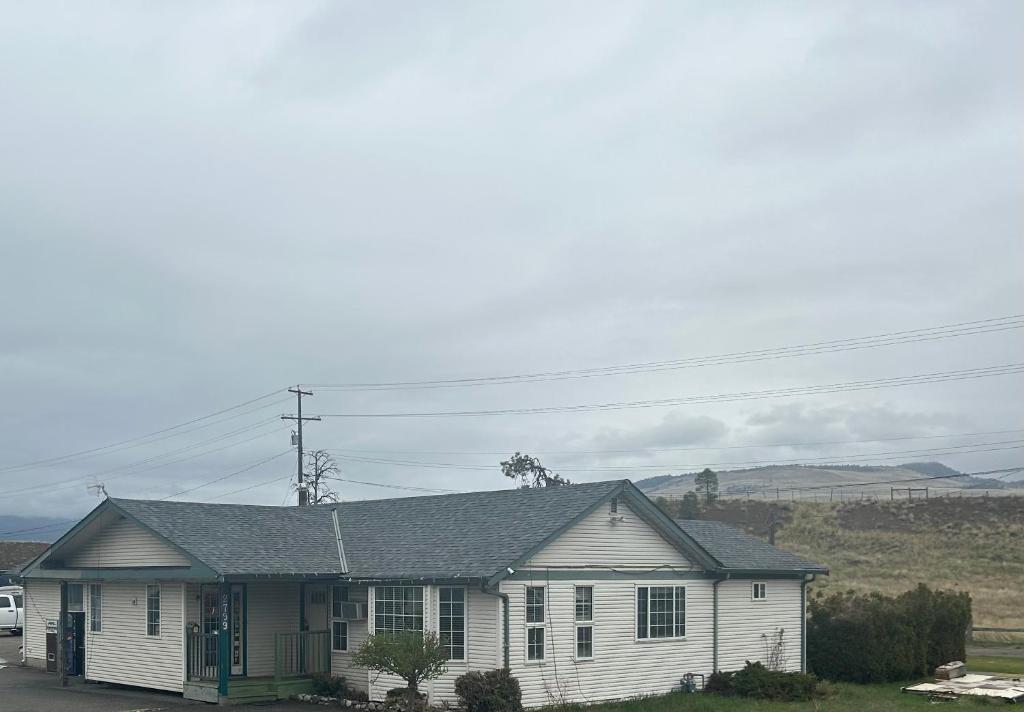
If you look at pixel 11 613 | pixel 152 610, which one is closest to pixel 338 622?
pixel 152 610

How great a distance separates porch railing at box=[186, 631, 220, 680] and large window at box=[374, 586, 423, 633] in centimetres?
388

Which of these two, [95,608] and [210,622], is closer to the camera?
[210,622]

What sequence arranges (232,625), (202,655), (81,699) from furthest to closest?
(202,655), (232,625), (81,699)

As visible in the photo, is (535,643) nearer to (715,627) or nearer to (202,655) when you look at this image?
(715,627)

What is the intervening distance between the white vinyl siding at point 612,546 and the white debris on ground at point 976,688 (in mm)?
6005

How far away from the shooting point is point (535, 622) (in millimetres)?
24000

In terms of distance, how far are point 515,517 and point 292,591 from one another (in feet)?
19.0

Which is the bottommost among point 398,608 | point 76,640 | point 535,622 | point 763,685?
point 763,685

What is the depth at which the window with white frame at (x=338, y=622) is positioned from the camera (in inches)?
1055

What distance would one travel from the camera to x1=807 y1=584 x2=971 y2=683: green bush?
29781 millimetres

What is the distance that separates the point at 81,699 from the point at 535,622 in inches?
415

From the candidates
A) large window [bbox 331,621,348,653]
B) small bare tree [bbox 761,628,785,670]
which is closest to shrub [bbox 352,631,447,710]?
large window [bbox 331,621,348,653]

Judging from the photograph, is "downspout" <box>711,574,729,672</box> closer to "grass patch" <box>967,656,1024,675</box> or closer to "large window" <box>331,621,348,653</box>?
"large window" <box>331,621,348,653</box>

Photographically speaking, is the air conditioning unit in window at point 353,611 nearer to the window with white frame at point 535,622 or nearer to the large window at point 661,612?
the window with white frame at point 535,622
